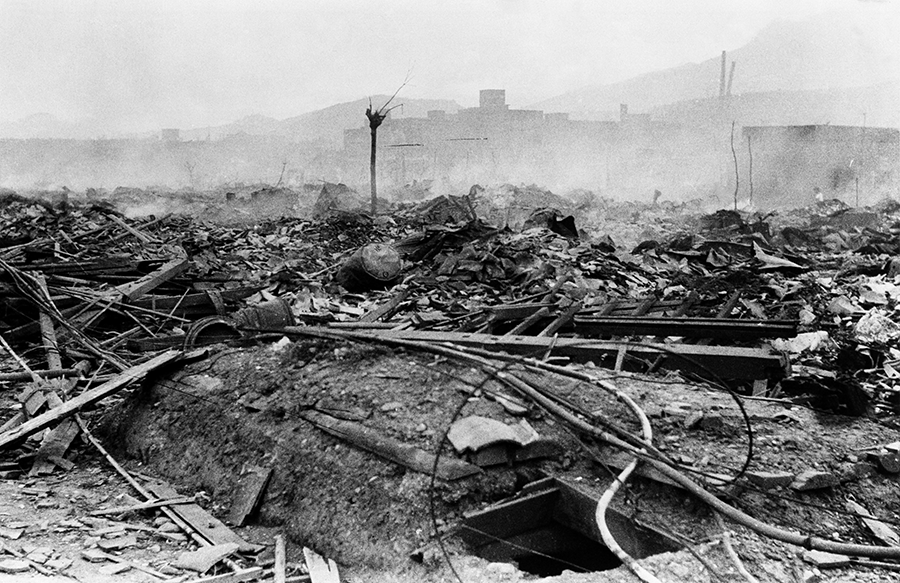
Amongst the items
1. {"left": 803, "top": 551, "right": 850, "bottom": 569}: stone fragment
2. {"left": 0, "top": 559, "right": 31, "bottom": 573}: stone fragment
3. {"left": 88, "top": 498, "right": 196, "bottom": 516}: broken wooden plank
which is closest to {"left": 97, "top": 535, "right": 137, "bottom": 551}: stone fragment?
{"left": 88, "top": 498, "right": 196, "bottom": 516}: broken wooden plank

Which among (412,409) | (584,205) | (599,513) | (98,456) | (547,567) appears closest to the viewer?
(599,513)

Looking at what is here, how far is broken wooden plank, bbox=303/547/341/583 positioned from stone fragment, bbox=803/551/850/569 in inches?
91.7

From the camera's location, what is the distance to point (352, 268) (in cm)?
1081

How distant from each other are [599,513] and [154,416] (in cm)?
369

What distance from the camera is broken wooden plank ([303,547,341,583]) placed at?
3.52 metres

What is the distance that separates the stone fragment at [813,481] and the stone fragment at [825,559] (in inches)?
17.5

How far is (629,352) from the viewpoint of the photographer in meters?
5.98

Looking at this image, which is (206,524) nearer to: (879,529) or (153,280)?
(879,529)

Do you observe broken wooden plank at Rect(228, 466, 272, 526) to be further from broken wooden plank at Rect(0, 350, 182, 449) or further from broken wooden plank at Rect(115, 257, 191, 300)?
broken wooden plank at Rect(115, 257, 191, 300)

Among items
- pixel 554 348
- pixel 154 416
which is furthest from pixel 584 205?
pixel 154 416

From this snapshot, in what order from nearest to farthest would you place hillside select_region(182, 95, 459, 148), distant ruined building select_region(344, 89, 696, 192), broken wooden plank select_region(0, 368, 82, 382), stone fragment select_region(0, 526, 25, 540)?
stone fragment select_region(0, 526, 25, 540) → broken wooden plank select_region(0, 368, 82, 382) → distant ruined building select_region(344, 89, 696, 192) → hillside select_region(182, 95, 459, 148)

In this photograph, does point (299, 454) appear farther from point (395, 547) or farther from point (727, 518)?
point (727, 518)

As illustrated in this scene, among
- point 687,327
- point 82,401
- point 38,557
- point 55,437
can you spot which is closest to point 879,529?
point 687,327

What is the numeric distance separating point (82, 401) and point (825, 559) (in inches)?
196
